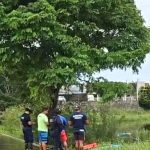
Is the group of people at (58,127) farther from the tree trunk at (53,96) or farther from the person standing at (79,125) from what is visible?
the tree trunk at (53,96)

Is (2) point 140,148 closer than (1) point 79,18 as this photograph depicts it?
Yes

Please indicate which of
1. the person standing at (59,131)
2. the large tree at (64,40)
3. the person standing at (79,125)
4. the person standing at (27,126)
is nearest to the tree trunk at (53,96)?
the large tree at (64,40)

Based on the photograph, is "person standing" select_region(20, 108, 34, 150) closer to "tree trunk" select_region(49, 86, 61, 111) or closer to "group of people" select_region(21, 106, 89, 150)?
"group of people" select_region(21, 106, 89, 150)

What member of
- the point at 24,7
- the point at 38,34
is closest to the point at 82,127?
the point at 38,34

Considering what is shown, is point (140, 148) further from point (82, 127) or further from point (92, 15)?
point (92, 15)

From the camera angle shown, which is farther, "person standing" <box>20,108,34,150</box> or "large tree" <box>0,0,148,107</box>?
"large tree" <box>0,0,148,107</box>

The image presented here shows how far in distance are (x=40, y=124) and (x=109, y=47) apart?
6877 millimetres

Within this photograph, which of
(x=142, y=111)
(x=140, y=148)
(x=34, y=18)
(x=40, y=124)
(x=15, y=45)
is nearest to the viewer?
(x=140, y=148)

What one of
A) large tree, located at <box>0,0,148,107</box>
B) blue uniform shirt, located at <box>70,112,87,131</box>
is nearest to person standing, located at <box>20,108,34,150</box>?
large tree, located at <box>0,0,148,107</box>

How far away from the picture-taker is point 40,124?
77.6 ft

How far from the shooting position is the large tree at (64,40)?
2598 cm

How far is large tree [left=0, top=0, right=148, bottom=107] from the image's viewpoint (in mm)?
25984

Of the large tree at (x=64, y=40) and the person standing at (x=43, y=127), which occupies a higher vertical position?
the large tree at (x=64, y=40)

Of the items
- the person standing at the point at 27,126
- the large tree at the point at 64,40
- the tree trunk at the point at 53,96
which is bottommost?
the person standing at the point at 27,126
